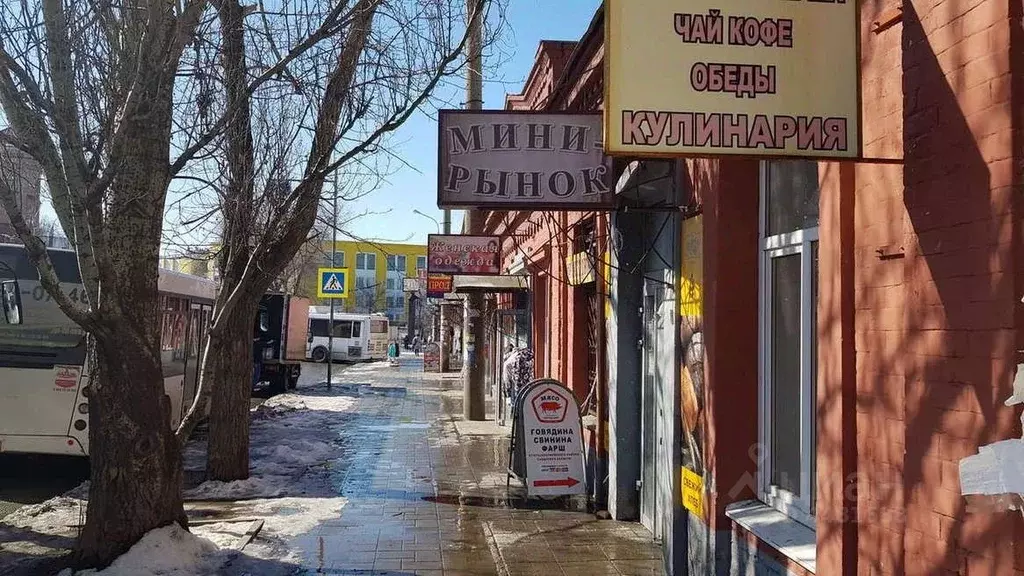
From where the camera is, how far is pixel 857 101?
12.2 ft

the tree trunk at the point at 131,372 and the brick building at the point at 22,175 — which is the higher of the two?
the brick building at the point at 22,175

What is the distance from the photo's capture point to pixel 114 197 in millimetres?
6398

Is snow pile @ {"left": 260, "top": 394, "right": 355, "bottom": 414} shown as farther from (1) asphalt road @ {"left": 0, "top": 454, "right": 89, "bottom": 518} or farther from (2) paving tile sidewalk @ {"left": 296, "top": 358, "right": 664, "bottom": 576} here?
(2) paving tile sidewalk @ {"left": 296, "top": 358, "right": 664, "bottom": 576}

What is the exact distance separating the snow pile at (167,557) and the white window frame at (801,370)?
3.96 m

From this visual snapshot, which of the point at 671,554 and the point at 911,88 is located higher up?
the point at 911,88

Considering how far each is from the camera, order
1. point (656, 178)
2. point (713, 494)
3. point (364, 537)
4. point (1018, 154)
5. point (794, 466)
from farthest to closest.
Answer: point (364, 537) < point (656, 178) < point (713, 494) < point (794, 466) < point (1018, 154)

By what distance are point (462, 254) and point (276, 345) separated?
12.3 meters

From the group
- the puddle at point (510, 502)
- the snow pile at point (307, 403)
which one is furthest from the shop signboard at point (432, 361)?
the puddle at point (510, 502)

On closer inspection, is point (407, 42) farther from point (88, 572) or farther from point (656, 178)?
point (88, 572)

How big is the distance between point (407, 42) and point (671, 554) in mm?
4757

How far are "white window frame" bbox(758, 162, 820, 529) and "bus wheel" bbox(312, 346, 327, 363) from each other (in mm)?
42716

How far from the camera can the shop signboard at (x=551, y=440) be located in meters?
8.79

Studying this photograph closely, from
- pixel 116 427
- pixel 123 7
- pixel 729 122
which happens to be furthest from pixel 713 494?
pixel 123 7

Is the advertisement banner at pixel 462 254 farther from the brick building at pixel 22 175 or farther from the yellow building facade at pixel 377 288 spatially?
the yellow building facade at pixel 377 288
